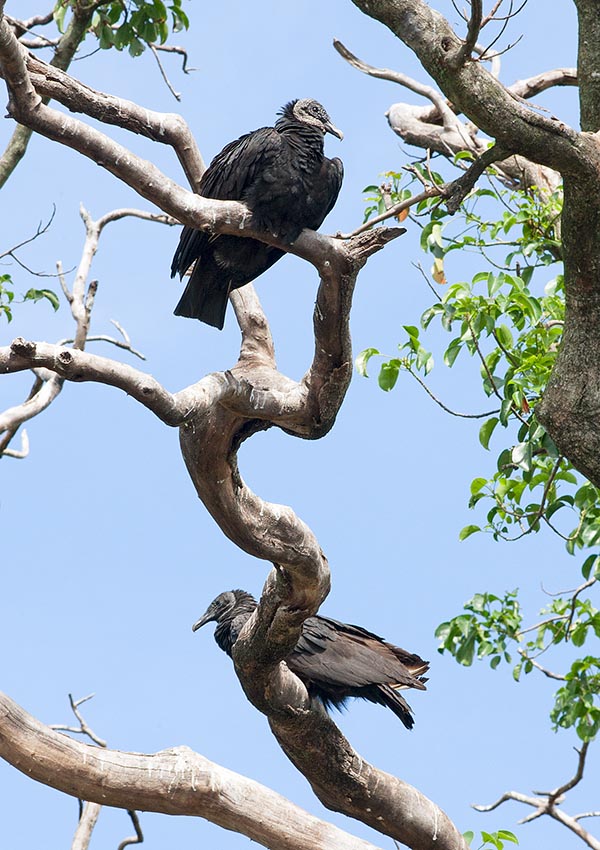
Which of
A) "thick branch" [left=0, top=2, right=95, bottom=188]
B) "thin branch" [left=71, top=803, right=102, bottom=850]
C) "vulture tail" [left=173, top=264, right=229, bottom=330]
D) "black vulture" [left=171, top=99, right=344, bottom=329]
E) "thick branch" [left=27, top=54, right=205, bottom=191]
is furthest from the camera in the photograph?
"thick branch" [left=0, top=2, right=95, bottom=188]

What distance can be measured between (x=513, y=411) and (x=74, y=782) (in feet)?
7.14

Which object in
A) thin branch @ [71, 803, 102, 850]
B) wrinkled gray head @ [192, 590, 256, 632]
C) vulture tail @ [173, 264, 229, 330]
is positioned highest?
vulture tail @ [173, 264, 229, 330]

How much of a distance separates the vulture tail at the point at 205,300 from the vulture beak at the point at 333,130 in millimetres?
822

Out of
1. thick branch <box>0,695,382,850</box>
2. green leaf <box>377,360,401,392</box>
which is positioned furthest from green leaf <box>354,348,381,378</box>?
thick branch <box>0,695,382,850</box>

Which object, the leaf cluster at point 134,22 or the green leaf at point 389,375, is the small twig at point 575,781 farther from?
the leaf cluster at point 134,22

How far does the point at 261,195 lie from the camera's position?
162 inches

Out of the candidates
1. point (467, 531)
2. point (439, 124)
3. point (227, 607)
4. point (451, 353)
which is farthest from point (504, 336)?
point (439, 124)

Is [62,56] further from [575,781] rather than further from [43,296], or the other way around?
[575,781]

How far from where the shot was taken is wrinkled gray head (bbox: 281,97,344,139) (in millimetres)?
4645

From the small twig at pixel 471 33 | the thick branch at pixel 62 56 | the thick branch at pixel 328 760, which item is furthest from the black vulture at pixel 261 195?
the thick branch at pixel 328 760

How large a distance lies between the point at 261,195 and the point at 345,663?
1859mm

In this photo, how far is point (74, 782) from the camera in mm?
3592

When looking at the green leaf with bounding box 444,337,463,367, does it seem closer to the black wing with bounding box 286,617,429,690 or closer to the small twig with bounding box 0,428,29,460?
the black wing with bounding box 286,617,429,690

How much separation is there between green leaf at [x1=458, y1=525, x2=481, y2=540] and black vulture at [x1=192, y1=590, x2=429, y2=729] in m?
0.58
